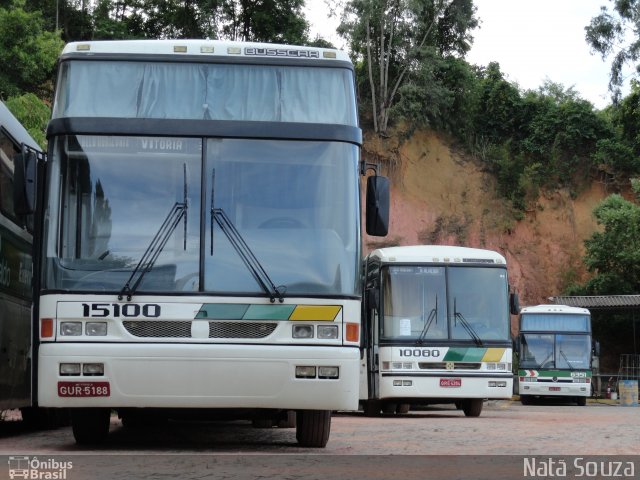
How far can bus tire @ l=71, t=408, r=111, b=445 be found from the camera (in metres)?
11.5

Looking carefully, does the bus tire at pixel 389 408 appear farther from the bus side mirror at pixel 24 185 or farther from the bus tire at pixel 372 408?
the bus side mirror at pixel 24 185

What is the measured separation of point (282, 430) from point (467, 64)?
42.6 metres

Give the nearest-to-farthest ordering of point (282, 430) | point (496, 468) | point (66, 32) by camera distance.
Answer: point (496, 468) < point (282, 430) < point (66, 32)

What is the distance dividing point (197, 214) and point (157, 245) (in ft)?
1.56

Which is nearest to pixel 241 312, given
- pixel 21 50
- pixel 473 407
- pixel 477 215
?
pixel 473 407

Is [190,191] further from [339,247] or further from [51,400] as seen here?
[51,400]

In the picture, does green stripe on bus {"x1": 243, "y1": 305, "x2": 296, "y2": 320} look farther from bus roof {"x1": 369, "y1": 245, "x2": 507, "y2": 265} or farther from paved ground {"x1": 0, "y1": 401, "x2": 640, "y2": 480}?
bus roof {"x1": 369, "y1": 245, "x2": 507, "y2": 265}

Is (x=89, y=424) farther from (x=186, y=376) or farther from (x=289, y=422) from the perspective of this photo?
(x=289, y=422)

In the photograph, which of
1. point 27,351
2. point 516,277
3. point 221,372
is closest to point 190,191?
point 221,372

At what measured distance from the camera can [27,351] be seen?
14852 mm

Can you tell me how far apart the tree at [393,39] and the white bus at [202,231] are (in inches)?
1662

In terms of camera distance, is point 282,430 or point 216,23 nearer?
point 282,430

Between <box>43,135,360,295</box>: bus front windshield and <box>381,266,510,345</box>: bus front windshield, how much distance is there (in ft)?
38.7

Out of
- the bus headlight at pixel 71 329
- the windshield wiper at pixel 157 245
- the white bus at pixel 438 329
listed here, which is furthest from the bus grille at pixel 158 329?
the white bus at pixel 438 329
